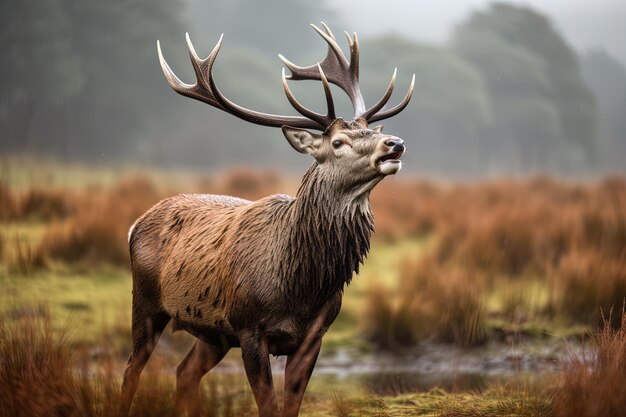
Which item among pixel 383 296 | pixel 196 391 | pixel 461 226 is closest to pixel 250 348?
pixel 196 391

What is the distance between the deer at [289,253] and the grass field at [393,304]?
32 cm

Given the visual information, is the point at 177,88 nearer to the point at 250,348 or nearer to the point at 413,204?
the point at 250,348

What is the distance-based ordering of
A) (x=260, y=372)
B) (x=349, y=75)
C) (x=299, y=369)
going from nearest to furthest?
(x=260, y=372)
(x=299, y=369)
(x=349, y=75)

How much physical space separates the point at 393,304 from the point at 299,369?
13.4 ft

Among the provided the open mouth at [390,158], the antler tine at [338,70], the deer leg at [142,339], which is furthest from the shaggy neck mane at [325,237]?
the deer leg at [142,339]

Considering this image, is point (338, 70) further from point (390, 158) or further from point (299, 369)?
point (299, 369)

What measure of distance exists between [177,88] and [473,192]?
1024cm

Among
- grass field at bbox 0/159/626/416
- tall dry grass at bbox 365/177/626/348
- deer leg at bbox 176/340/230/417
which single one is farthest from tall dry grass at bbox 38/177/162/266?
deer leg at bbox 176/340/230/417

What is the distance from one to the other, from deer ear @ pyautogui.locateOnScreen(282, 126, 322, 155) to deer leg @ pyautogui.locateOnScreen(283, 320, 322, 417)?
83 cm

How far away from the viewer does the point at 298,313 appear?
3996 millimetres

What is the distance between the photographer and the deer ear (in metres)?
4.00

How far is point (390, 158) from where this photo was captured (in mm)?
3781

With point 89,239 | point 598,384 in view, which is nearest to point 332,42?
point 598,384

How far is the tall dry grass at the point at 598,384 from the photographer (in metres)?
3.91
